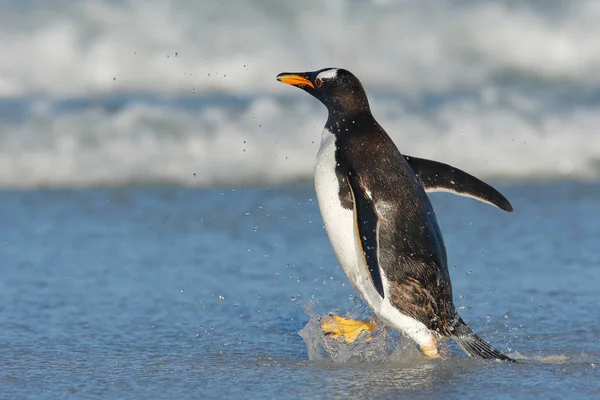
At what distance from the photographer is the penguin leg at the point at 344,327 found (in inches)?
151

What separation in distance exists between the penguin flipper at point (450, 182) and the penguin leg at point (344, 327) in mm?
663

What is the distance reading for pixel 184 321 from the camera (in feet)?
14.6

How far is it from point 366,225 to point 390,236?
0.15m

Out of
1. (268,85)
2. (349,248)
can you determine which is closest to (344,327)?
(349,248)

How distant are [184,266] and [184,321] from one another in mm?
1000

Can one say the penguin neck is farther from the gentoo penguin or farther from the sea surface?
the sea surface

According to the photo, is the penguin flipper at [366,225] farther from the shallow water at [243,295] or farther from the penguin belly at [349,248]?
the shallow water at [243,295]

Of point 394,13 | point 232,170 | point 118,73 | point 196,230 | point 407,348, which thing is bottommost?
point 407,348

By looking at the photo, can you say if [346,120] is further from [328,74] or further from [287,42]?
[287,42]

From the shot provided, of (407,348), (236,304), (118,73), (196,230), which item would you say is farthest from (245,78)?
(407,348)

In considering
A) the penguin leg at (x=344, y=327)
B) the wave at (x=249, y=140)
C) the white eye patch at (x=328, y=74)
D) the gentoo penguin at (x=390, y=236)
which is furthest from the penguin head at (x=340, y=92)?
the wave at (x=249, y=140)

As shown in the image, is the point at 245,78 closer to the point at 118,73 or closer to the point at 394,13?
the point at 118,73

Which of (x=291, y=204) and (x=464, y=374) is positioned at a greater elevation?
(x=291, y=204)

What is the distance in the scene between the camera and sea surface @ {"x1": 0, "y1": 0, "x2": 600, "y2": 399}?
147 inches
